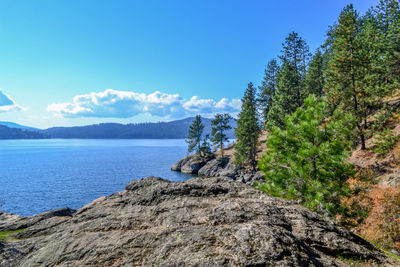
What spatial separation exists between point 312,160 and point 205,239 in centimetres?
1178

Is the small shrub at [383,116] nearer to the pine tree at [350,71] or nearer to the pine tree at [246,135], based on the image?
the pine tree at [350,71]

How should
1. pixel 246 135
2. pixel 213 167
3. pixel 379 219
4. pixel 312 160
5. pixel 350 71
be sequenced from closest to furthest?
pixel 379 219
pixel 312 160
pixel 350 71
pixel 246 135
pixel 213 167

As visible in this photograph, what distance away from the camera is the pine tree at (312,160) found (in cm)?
1418

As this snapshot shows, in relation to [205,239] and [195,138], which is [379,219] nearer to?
[205,239]

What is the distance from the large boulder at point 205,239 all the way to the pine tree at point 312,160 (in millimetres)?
6351

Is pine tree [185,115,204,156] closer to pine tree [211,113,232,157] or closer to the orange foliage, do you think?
pine tree [211,113,232,157]

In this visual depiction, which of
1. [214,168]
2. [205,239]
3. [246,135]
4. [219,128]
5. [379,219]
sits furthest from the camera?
[219,128]

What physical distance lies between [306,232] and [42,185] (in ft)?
208

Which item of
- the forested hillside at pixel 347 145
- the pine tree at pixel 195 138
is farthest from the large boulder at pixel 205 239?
the pine tree at pixel 195 138

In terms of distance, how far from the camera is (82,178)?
62875 mm

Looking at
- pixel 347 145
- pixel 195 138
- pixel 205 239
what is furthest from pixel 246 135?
pixel 205 239

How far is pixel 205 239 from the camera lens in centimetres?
555

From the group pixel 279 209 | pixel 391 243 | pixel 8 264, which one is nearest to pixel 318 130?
pixel 391 243

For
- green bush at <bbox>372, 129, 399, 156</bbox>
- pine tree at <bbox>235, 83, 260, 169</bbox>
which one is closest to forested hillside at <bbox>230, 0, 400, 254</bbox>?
green bush at <bbox>372, 129, 399, 156</bbox>
